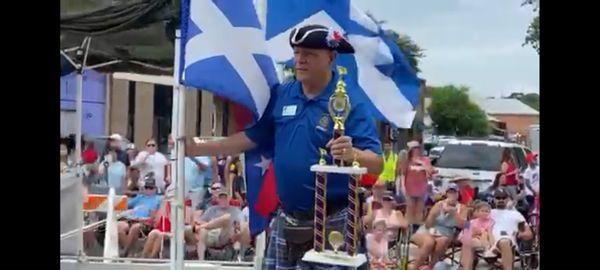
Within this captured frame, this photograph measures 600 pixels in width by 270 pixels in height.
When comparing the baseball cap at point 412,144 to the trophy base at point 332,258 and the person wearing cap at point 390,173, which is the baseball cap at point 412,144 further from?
the trophy base at point 332,258

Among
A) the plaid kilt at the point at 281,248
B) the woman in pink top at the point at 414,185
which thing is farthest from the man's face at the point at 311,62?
the woman in pink top at the point at 414,185

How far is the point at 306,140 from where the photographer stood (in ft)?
11.6

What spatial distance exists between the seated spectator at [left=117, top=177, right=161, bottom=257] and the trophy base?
3.79 meters

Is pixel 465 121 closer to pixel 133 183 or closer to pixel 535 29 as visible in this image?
pixel 133 183

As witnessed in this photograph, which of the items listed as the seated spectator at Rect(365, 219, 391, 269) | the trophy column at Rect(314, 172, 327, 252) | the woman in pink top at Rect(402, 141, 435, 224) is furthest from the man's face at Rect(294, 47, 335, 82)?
the woman in pink top at Rect(402, 141, 435, 224)

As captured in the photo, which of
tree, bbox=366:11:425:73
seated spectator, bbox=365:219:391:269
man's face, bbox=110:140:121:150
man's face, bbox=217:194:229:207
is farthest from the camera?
man's face, bbox=110:140:121:150

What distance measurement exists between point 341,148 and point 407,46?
2.70m

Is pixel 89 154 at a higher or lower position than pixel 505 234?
higher

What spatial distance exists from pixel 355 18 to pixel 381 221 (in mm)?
2868

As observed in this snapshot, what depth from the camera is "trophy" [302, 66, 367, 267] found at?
11.3 feet

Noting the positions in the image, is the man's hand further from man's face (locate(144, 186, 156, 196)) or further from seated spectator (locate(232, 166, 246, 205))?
man's face (locate(144, 186, 156, 196))

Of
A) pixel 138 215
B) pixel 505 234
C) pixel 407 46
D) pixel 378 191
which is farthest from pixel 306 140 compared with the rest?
pixel 138 215
